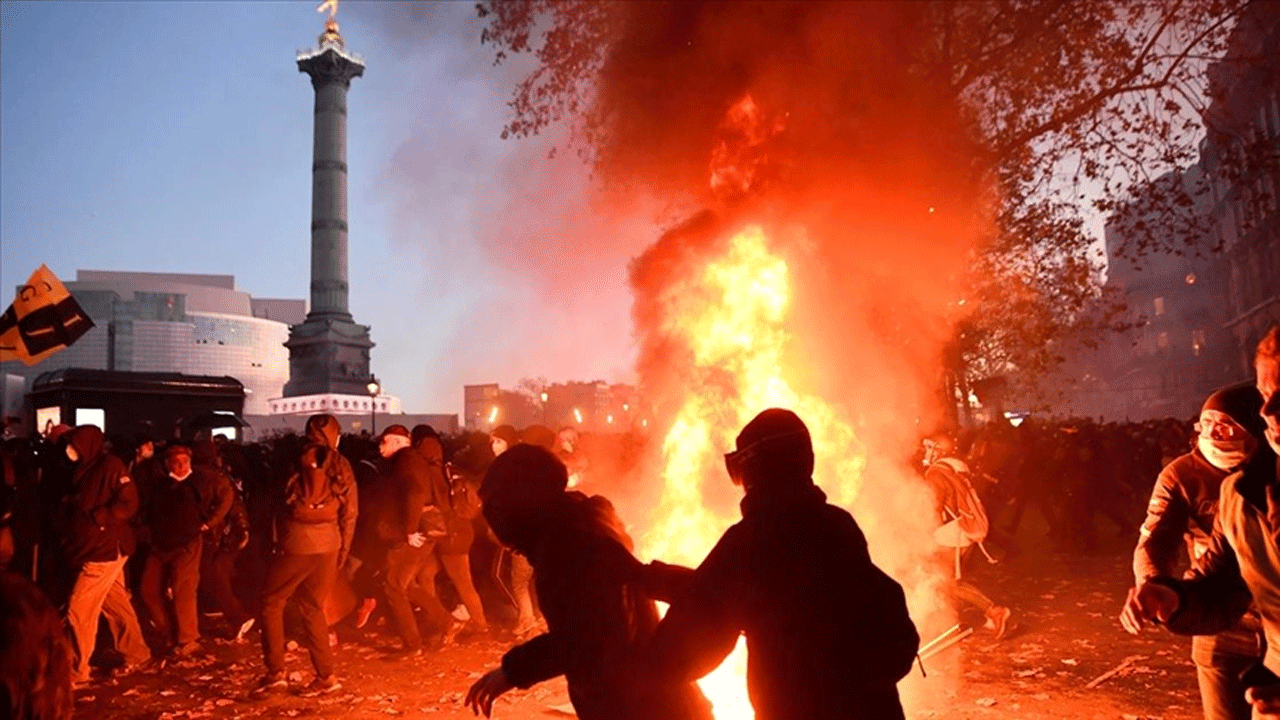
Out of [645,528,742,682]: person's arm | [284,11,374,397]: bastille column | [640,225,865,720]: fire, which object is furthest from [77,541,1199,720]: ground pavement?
[284,11,374,397]: bastille column

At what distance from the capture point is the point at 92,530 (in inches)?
269

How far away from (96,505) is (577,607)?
5.92m

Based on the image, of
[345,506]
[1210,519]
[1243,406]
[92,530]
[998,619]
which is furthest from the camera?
[998,619]

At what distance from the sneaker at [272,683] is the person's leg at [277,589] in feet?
0.76

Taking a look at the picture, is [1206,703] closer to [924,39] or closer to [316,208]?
[924,39]

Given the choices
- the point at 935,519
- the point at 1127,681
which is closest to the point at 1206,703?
the point at 1127,681

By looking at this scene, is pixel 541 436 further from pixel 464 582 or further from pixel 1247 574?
pixel 1247 574

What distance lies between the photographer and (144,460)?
9.23m

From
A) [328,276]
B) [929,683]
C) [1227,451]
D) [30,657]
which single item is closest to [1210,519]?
[1227,451]

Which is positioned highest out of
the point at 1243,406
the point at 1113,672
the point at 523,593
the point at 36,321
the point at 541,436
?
the point at 36,321

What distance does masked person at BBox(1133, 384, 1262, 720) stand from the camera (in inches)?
134

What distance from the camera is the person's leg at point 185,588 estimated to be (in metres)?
8.11

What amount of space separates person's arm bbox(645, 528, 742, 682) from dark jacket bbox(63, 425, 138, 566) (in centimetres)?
609

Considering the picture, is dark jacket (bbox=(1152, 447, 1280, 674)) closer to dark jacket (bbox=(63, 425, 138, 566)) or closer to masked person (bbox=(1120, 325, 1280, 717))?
masked person (bbox=(1120, 325, 1280, 717))
